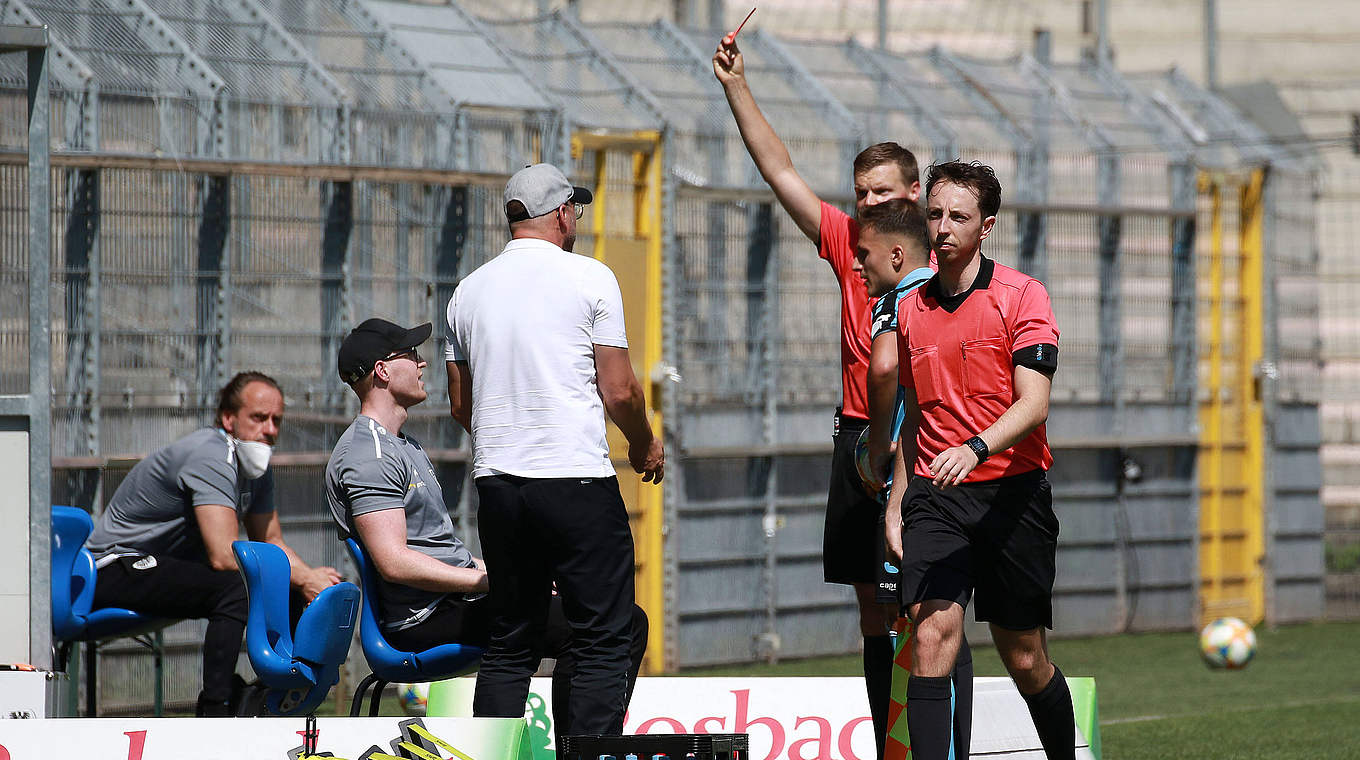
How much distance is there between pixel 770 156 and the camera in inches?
227

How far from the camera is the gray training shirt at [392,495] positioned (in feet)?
18.6

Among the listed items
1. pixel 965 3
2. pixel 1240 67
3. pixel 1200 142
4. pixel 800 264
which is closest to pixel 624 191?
pixel 800 264

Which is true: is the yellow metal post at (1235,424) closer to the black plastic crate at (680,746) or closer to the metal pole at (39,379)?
the metal pole at (39,379)

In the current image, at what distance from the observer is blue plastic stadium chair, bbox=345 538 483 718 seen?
5715 mm

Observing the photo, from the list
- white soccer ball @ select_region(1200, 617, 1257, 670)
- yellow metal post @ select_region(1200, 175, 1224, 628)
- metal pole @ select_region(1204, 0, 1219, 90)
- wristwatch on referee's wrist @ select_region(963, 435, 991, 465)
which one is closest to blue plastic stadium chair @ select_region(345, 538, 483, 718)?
wristwatch on referee's wrist @ select_region(963, 435, 991, 465)

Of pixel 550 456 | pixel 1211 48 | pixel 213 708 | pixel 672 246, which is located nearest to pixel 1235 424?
pixel 1211 48

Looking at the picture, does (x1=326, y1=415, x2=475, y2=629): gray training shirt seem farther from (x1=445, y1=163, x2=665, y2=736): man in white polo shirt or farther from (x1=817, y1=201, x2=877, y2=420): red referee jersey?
(x1=817, y1=201, x2=877, y2=420): red referee jersey

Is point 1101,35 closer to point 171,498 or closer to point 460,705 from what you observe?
point 171,498

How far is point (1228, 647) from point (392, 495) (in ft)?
20.1

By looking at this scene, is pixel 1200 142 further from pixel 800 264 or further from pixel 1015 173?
pixel 800 264

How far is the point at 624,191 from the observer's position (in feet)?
34.7

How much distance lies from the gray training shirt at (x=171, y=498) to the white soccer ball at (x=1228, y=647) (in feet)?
18.9

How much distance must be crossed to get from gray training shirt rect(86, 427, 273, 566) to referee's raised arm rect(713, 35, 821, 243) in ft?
7.88

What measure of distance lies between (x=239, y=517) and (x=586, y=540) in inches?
95.9
